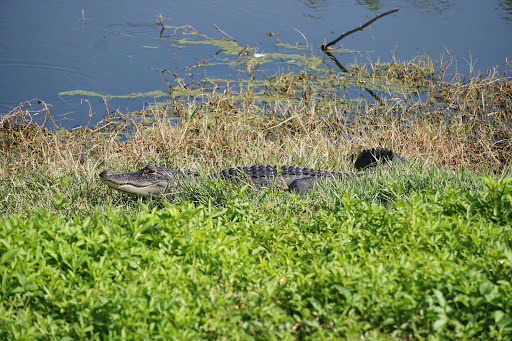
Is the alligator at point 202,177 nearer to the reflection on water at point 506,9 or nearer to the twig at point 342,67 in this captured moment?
the twig at point 342,67

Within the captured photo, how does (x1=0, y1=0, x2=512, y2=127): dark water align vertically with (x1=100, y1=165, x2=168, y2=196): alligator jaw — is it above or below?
above

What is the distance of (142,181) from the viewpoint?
4965 mm

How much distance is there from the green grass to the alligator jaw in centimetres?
145

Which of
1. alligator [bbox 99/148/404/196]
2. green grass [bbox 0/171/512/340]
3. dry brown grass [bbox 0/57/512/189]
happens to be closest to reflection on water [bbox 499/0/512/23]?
dry brown grass [bbox 0/57/512/189]

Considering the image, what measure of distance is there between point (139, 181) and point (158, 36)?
21.0ft

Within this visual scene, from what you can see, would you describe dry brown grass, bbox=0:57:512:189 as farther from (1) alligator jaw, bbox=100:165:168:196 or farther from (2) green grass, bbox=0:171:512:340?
(2) green grass, bbox=0:171:512:340

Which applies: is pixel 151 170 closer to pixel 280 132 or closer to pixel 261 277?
pixel 280 132

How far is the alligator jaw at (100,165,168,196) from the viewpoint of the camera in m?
4.77

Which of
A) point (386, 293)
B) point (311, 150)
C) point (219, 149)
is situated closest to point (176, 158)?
point (219, 149)

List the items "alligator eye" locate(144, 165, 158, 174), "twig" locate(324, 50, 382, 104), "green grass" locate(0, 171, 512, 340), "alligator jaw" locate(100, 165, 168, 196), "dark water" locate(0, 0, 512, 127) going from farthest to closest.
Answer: "dark water" locate(0, 0, 512, 127) < "twig" locate(324, 50, 382, 104) < "alligator eye" locate(144, 165, 158, 174) < "alligator jaw" locate(100, 165, 168, 196) < "green grass" locate(0, 171, 512, 340)

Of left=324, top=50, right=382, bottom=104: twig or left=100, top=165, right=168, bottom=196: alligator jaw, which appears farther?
left=324, top=50, right=382, bottom=104: twig

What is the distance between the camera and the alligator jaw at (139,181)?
4.77 metres

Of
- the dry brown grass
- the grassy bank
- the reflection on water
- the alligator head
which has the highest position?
the reflection on water

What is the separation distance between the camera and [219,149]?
6359mm
